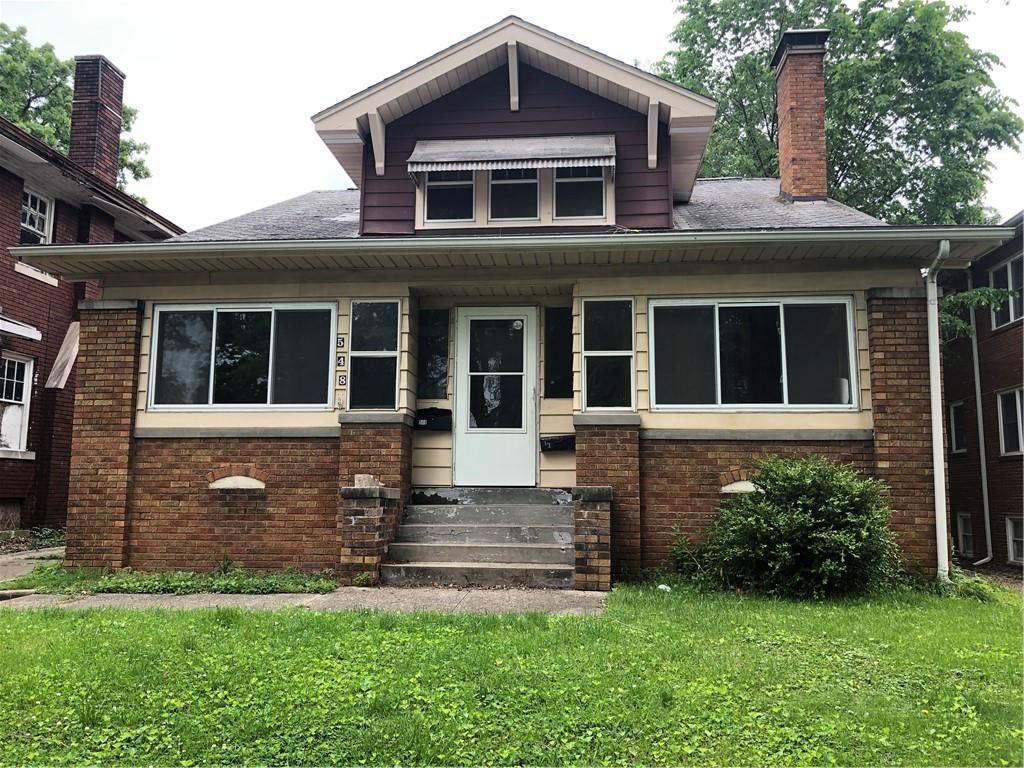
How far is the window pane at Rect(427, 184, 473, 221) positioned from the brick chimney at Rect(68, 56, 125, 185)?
9348mm

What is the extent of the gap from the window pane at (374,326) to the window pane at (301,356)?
341mm

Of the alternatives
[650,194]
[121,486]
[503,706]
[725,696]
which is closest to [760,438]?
[650,194]

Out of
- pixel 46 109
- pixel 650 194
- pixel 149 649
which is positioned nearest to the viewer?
pixel 149 649

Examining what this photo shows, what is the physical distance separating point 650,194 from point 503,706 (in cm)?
746

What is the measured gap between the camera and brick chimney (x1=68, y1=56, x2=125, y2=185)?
15461 millimetres

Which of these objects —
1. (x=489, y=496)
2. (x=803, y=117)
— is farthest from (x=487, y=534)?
(x=803, y=117)

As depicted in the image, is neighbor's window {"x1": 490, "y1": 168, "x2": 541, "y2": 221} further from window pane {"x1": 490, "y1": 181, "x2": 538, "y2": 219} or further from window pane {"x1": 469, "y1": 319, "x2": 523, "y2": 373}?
window pane {"x1": 469, "y1": 319, "x2": 523, "y2": 373}

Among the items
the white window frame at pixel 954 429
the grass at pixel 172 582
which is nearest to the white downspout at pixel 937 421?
the grass at pixel 172 582

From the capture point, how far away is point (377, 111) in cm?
999

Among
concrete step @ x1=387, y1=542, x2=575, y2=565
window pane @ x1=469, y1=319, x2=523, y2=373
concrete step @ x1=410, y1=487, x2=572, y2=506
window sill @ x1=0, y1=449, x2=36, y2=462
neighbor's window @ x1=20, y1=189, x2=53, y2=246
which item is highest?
neighbor's window @ x1=20, y1=189, x2=53, y2=246

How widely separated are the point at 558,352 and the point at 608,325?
966 mm

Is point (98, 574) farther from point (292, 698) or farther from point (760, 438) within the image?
point (760, 438)

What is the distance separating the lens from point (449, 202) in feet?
33.3

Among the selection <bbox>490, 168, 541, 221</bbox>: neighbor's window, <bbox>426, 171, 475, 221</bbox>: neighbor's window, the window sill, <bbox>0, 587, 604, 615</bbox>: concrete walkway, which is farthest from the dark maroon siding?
the window sill
